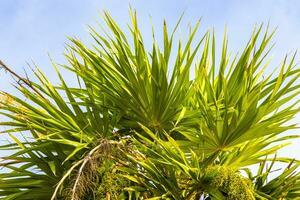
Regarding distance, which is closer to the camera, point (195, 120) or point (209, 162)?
point (209, 162)

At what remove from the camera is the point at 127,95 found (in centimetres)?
632

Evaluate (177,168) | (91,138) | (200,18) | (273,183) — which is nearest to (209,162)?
(177,168)

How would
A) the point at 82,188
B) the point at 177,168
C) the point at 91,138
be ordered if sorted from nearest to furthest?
the point at 82,188 < the point at 177,168 < the point at 91,138

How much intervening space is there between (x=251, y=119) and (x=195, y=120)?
748 mm

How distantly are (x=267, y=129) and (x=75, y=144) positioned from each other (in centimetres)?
180

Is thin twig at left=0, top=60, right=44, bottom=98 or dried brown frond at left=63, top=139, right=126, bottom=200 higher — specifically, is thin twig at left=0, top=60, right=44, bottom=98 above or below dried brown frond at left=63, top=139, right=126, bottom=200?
above

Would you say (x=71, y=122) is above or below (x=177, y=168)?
above

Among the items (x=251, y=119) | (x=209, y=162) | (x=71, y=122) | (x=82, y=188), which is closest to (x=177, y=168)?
(x=209, y=162)

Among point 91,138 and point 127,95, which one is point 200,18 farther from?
point 91,138

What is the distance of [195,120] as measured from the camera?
6297 millimetres

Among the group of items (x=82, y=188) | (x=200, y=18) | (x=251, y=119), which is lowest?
(x=82, y=188)

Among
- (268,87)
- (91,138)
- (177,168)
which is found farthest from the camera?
(268,87)

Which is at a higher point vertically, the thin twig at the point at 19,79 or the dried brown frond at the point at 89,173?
the thin twig at the point at 19,79

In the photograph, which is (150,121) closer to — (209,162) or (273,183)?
(209,162)
